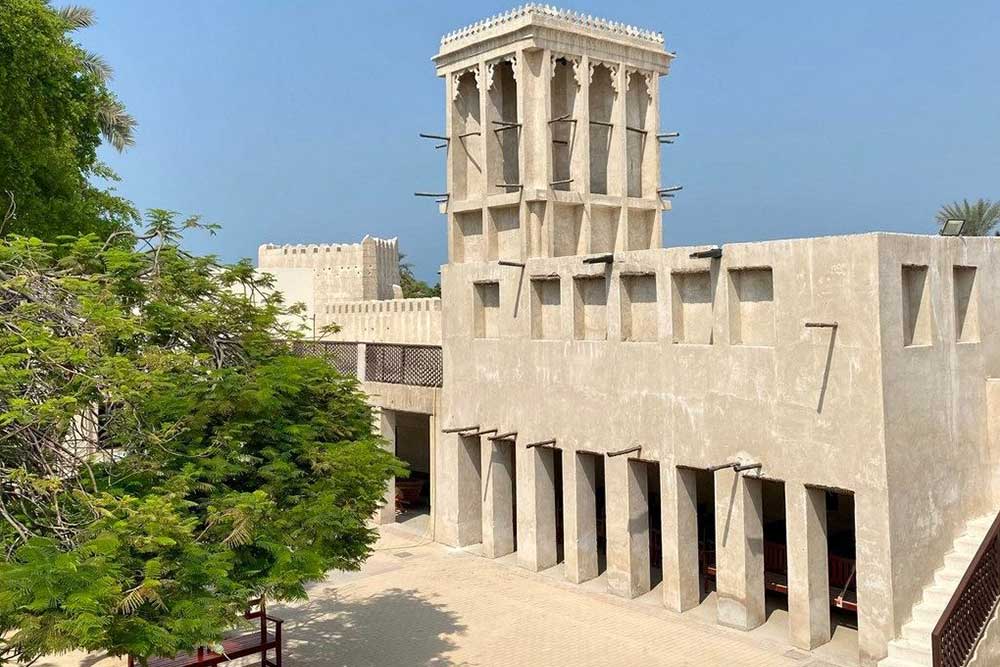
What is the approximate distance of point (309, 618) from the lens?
1812 centimetres

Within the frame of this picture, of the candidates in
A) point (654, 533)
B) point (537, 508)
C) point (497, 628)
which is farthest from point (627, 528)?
point (497, 628)

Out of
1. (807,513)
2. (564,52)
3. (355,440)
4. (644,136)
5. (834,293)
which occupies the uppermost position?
(564,52)

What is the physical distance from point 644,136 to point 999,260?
33.8ft

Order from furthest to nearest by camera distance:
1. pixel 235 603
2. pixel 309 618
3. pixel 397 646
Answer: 1. pixel 309 618
2. pixel 397 646
3. pixel 235 603

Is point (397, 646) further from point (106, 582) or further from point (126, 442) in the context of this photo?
point (106, 582)

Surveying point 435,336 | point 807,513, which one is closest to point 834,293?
point 807,513

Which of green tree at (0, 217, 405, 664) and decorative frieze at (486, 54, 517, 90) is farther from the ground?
decorative frieze at (486, 54, 517, 90)

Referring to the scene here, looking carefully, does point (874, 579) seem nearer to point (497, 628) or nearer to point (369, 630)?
point (497, 628)

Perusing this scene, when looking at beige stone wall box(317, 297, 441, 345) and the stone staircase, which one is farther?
beige stone wall box(317, 297, 441, 345)

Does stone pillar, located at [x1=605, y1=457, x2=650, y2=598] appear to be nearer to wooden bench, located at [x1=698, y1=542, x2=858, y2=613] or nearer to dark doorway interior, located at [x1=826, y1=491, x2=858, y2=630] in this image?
wooden bench, located at [x1=698, y1=542, x2=858, y2=613]

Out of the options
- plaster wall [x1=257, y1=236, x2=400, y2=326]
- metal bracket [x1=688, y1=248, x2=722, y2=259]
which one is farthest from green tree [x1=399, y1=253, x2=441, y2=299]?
metal bracket [x1=688, y1=248, x2=722, y2=259]

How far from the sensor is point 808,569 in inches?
603

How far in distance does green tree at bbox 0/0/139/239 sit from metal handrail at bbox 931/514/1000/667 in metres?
19.0

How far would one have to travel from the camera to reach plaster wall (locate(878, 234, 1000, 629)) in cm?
1441
